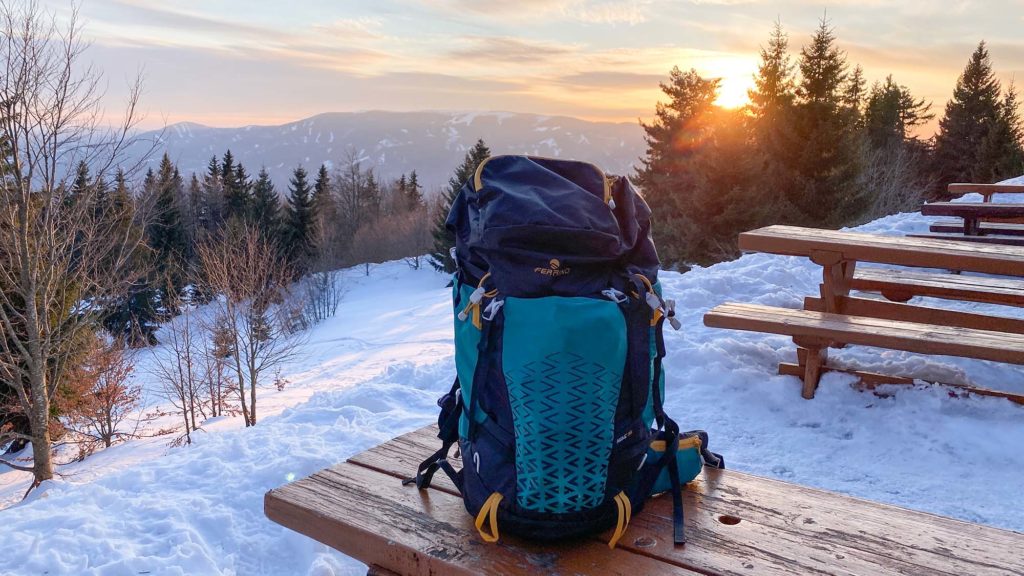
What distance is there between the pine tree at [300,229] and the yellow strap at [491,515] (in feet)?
147

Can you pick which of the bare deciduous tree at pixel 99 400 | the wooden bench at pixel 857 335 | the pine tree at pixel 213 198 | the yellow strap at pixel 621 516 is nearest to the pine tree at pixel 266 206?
the pine tree at pixel 213 198

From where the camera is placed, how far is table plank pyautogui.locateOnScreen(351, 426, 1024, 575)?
162 cm

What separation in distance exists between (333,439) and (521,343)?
111 inches

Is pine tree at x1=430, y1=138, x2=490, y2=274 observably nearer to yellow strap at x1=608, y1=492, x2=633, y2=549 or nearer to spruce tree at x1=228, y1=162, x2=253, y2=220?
spruce tree at x1=228, y1=162, x2=253, y2=220

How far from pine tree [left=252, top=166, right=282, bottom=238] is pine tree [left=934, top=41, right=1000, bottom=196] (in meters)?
37.7

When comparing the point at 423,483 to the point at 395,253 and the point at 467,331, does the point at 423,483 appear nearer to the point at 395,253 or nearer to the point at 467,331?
the point at 467,331

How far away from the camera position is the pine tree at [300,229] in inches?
1761

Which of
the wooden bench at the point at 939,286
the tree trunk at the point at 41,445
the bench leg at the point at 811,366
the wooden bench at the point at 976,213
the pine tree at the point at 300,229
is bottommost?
the tree trunk at the point at 41,445

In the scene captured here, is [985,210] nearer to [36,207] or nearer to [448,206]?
[36,207]

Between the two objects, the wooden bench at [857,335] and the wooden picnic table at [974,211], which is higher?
the wooden picnic table at [974,211]

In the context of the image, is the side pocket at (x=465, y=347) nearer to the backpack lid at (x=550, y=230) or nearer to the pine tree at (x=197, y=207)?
the backpack lid at (x=550, y=230)

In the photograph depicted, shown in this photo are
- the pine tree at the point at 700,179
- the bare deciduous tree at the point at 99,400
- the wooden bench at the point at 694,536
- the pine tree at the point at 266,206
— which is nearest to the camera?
the wooden bench at the point at 694,536

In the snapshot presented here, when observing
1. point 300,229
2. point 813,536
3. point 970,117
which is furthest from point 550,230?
point 300,229

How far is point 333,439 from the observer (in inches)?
162
